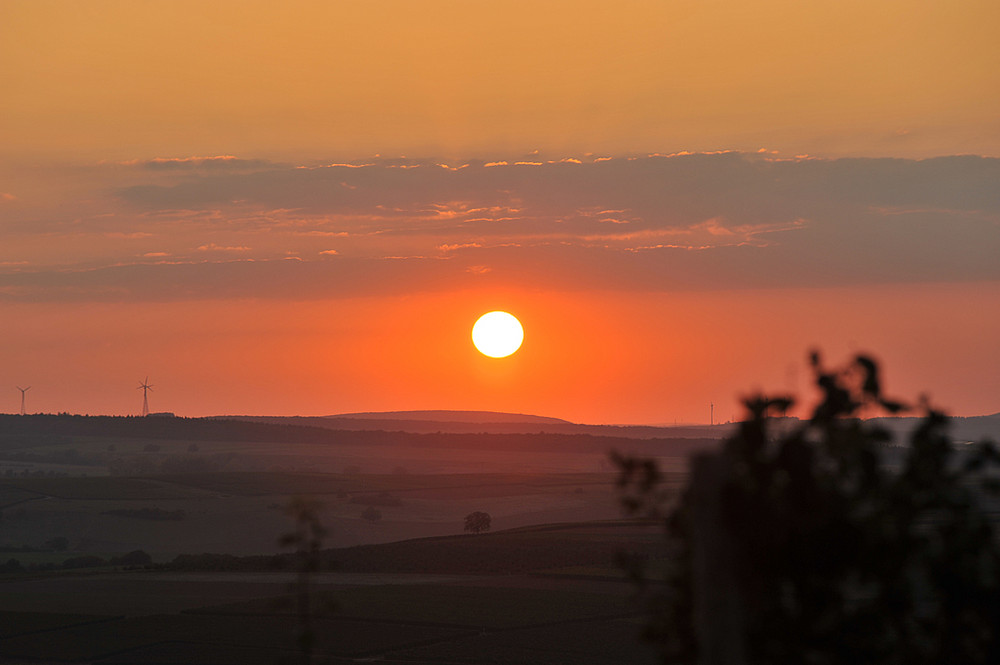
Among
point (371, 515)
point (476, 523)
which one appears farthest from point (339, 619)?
point (371, 515)

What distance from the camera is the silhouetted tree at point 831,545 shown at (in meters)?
5.92

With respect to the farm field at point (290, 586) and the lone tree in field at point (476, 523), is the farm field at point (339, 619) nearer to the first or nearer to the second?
the farm field at point (290, 586)

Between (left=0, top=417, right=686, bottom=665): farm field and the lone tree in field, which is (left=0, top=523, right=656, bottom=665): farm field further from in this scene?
the lone tree in field

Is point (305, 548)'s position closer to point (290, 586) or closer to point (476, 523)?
point (290, 586)

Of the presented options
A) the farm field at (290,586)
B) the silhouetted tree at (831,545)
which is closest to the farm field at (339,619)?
the farm field at (290,586)

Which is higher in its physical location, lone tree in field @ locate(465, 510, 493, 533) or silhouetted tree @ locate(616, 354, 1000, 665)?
lone tree in field @ locate(465, 510, 493, 533)

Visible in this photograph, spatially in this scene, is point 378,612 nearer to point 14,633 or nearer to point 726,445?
point 14,633

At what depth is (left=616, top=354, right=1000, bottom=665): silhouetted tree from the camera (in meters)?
5.92

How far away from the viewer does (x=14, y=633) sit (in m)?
74.0

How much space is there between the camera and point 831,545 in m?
6.50

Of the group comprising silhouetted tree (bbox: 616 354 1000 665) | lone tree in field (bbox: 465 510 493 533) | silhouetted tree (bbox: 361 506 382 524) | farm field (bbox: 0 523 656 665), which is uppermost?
silhouetted tree (bbox: 361 506 382 524)

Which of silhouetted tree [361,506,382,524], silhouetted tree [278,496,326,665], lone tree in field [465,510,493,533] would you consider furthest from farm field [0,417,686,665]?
lone tree in field [465,510,493,533]

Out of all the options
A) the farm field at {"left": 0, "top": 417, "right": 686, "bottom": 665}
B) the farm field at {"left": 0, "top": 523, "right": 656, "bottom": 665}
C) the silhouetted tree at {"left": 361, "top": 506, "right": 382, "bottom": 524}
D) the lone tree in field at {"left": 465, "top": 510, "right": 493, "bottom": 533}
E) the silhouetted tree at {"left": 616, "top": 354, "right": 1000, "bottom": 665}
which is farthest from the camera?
the silhouetted tree at {"left": 361, "top": 506, "right": 382, "bottom": 524}

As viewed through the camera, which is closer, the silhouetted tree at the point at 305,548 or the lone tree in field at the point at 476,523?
the silhouetted tree at the point at 305,548
